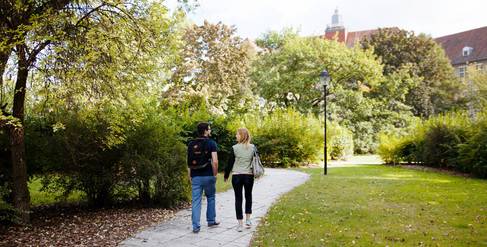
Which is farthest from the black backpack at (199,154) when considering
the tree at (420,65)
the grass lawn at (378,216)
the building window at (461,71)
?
the building window at (461,71)

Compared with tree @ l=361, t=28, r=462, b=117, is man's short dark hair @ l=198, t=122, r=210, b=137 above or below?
below

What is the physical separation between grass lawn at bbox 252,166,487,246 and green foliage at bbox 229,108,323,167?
8.77 m

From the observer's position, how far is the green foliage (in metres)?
21.7

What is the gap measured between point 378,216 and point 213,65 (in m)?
22.2

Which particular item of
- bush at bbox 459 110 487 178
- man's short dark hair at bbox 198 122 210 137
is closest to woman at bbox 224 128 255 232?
man's short dark hair at bbox 198 122 210 137

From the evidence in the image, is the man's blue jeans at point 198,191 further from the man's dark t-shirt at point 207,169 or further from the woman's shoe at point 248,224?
the woman's shoe at point 248,224

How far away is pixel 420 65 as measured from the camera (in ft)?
140

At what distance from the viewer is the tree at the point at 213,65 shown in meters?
28.4

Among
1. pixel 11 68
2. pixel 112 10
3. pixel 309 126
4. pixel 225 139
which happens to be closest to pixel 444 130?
pixel 309 126

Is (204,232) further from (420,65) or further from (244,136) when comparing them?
(420,65)

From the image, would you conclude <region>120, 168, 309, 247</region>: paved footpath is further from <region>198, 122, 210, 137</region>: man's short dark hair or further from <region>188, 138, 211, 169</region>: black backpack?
<region>198, 122, 210, 137</region>: man's short dark hair

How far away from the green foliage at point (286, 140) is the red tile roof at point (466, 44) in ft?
151

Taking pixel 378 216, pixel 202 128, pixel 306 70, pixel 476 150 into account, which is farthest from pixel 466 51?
pixel 202 128

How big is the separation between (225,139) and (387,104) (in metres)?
22.2
